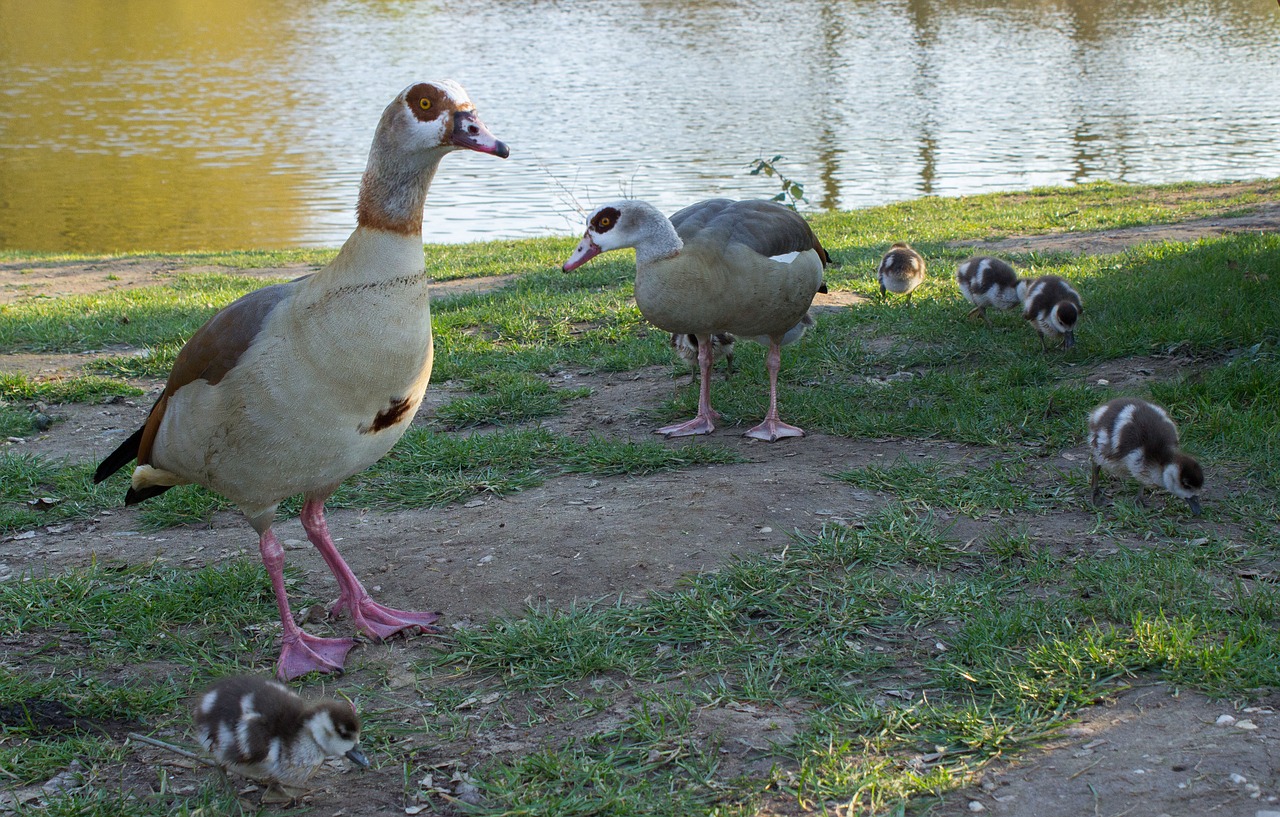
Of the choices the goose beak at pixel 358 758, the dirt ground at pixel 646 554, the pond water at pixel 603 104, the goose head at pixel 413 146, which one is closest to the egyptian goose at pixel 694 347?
the dirt ground at pixel 646 554

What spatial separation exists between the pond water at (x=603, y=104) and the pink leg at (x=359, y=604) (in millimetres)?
11157

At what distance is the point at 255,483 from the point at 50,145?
81.6 ft

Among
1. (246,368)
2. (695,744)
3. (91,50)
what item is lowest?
(695,744)

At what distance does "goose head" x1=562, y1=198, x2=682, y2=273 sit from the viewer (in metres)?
6.14

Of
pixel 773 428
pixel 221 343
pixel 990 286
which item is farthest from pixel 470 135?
pixel 990 286

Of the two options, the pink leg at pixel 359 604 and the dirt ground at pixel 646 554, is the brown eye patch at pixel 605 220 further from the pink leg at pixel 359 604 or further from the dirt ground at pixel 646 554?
the pink leg at pixel 359 604

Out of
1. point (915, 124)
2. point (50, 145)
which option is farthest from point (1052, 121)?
point (50, 145)

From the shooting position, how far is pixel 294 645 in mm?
4133

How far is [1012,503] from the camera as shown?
5152 mm

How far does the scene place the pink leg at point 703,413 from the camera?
652 cm

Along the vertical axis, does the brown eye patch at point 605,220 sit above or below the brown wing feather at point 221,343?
above

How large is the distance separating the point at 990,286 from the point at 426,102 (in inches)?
214

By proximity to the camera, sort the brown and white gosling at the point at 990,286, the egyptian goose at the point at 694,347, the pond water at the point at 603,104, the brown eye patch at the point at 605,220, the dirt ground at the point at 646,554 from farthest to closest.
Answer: the pond water at the point at 603,104, the brown and white gosling at the point at 990,286, the egyptian goose at the point at 694,347, the brown eye patch at the point at 605,220, the dirt ground at the point at 646,554

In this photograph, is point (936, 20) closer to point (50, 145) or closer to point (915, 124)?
point (915, 124)
